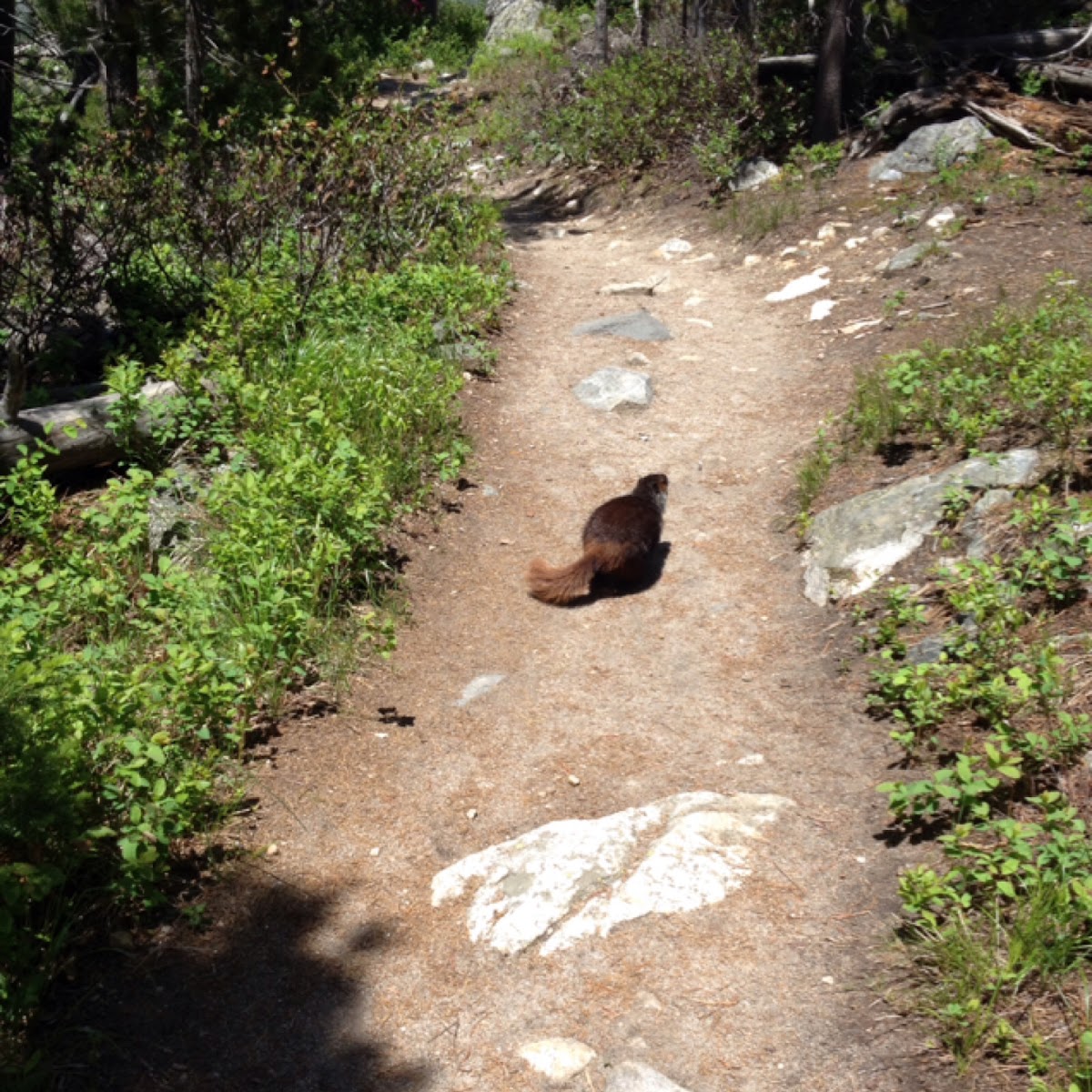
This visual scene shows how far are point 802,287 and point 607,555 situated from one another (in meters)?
5.69

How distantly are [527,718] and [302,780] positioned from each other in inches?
42.4

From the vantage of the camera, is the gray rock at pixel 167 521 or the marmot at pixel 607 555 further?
the gray rock at pixel 167 521

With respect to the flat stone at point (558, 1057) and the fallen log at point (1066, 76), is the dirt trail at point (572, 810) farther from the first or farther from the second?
the fallen log at point (1066, 76)

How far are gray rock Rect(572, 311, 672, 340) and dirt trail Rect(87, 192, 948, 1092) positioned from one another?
225cm

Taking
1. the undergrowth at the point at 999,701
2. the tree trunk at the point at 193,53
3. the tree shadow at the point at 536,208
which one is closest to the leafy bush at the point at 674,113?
the tree shadow at the point at 536,208

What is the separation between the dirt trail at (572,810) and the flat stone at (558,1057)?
0.10 ft

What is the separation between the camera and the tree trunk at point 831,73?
12375 mm

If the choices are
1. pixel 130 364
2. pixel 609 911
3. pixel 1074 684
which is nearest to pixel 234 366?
pixel 130 364

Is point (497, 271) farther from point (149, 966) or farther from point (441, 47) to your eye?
point (441, 47)

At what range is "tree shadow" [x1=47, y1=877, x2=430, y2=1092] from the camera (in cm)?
314

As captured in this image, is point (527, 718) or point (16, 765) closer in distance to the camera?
point (16, 765)

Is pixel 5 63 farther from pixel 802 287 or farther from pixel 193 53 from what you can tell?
pixel 802 287

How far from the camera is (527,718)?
4.91 m

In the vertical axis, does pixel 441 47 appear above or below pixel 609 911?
above
